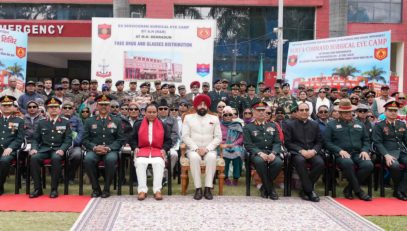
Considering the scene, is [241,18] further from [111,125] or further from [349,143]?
[111,125]

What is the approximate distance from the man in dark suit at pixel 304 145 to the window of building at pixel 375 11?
1714 centimetres

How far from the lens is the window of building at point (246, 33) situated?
22.1 m

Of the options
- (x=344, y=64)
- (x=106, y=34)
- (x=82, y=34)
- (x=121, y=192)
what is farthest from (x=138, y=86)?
(x=82, y=34)

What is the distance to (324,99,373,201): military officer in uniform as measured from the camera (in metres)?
6.94

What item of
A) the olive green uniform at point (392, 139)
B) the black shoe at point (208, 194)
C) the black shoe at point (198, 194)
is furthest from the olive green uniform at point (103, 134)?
the olive green uniform at point (392, 139)

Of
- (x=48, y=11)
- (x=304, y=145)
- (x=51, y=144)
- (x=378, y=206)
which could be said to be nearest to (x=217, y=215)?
(x=304, y=145)

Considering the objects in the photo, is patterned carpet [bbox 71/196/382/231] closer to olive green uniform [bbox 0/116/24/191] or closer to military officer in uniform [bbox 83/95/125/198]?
military officer in uniform [bbox 83/95/125/198]

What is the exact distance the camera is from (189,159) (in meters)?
6.95

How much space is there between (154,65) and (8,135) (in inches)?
159

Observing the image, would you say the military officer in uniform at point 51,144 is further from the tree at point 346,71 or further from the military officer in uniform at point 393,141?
the tree at point 346,71

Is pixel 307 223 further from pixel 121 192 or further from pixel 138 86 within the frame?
pixel 138 86

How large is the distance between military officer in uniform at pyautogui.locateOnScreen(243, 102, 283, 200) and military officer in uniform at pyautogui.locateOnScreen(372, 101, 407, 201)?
5.25 feet

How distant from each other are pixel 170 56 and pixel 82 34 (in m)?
8.80

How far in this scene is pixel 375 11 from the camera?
22750 millimetres
